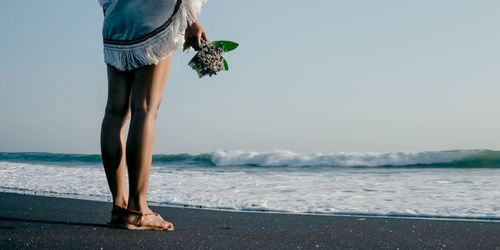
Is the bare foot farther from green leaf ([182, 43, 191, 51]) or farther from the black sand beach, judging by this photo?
green leaf ([182, 43, 191, 51])

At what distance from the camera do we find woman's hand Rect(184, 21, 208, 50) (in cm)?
206

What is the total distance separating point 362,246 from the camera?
182cm

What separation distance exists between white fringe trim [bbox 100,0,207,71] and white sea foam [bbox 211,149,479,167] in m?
11.9

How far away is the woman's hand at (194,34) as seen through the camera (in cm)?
206

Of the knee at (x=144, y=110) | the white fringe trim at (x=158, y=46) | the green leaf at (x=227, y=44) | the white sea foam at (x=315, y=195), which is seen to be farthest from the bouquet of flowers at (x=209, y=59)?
the white sea foam at (x=315, y=195)

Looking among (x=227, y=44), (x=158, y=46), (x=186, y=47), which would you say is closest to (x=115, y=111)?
(x=158, y=46)

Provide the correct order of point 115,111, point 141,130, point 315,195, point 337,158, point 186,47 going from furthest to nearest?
point 337,158 < point 315,195 < point 186,47 < point 115,111 < point 141,130

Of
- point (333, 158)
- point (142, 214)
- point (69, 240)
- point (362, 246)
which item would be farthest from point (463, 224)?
point (333, 158)

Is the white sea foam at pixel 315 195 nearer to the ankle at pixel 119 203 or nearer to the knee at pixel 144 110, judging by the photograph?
the ankle at pixel 119 203

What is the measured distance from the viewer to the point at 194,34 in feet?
6.81

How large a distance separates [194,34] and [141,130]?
1.65 feet

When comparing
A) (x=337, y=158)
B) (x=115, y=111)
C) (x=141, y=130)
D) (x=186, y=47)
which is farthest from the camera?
(x=337, y=158)

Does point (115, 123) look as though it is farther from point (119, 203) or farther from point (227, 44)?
point (227, 44)

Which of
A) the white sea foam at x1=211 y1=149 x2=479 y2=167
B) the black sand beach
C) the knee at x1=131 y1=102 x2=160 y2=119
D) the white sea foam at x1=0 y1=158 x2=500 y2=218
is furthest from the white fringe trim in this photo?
the white sea foam at x1=211 y1=149 x2=479 y2=167
